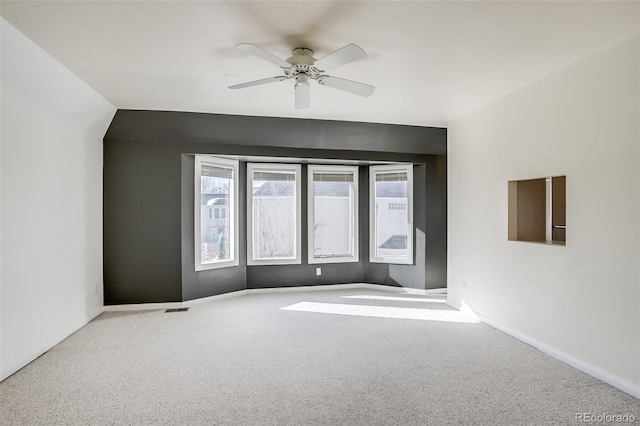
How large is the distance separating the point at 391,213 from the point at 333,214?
93cm

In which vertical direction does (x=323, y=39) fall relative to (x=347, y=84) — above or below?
above

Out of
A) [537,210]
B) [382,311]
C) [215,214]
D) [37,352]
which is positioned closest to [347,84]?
[537,210]

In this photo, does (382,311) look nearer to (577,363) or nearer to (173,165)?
(577,363)

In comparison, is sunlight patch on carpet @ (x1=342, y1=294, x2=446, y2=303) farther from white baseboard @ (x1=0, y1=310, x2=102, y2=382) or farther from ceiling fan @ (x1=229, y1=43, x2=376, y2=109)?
white baseboard @ (x1=0, y1=310, x2=102, y2=382)

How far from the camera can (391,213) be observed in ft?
19.6

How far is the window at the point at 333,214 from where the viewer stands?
595cm

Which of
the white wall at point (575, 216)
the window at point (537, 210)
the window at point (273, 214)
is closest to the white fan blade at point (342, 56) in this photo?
the white wall at point (575, 216)

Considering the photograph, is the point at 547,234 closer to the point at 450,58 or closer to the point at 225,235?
the point at 450,58

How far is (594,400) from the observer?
2.52m

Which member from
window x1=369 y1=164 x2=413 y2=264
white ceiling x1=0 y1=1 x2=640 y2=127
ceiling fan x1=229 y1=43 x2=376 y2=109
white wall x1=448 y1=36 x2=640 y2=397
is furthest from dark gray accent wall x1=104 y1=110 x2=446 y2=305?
ceiling fan x1=229 y1=43 x2=376 y2=109

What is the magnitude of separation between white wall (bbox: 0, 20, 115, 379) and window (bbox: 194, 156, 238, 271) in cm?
123

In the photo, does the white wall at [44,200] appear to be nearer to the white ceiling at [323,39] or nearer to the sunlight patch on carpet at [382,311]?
the white ceiling at [323,39]

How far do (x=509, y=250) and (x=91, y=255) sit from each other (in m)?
4.69

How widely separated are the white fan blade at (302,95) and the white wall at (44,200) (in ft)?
6.33
